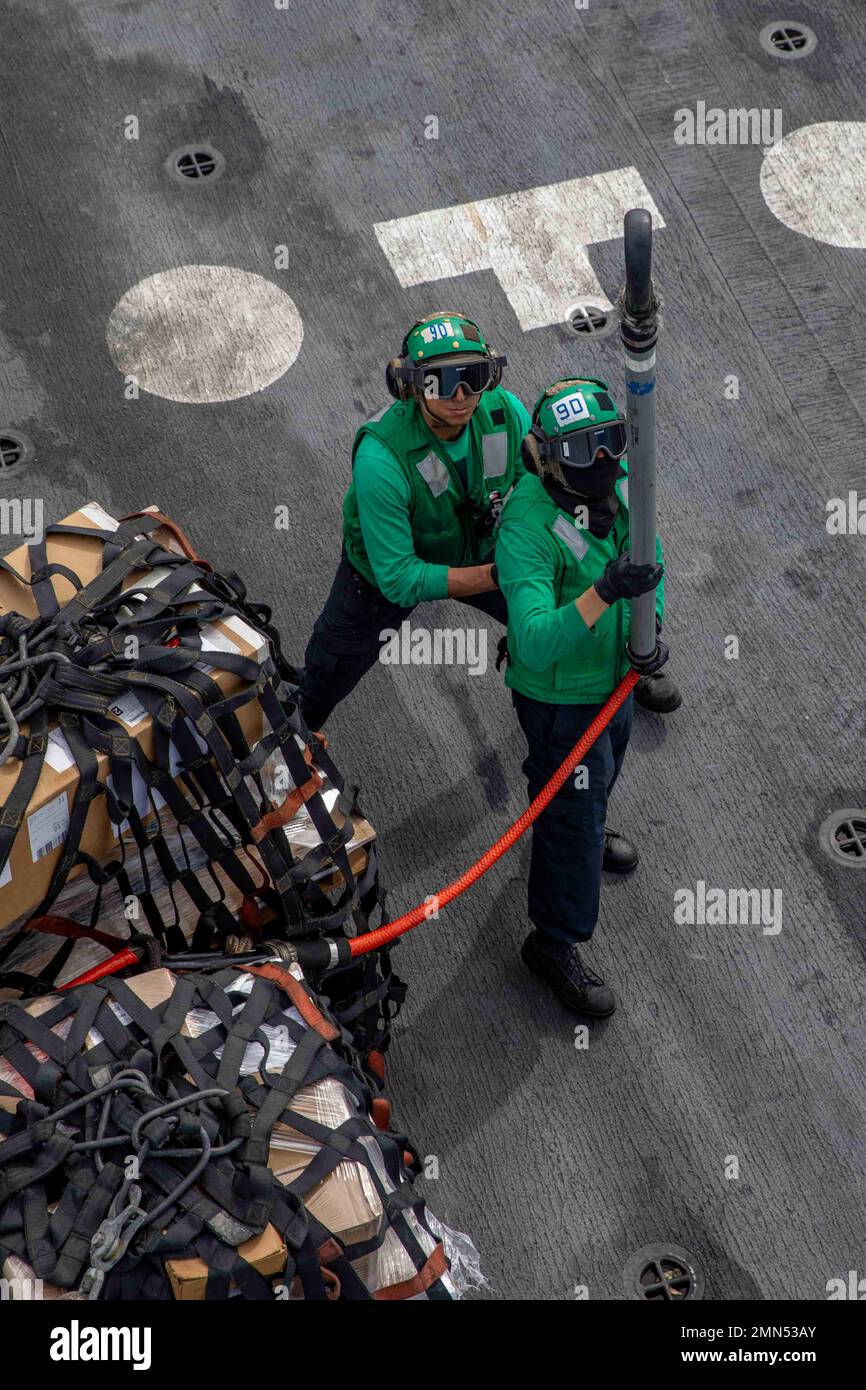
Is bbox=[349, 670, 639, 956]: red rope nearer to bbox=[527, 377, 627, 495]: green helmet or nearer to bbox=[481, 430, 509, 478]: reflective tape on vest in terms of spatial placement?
bbox=[527, 377, 627, 495]: green helmet

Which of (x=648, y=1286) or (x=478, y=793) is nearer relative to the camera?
(x=648, y=1286)

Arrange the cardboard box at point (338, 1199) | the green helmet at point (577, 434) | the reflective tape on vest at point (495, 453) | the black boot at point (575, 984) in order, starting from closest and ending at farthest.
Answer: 1. the cardboard box at point (338, 1199)
2. the green helmet at point (577, 434)
3. the reflective tape on vest at point (495, 453)
4. the black boot at point (575, 984)

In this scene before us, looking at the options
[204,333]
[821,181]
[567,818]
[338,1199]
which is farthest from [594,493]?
[821,181]

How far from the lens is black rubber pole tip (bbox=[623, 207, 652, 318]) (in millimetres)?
4125

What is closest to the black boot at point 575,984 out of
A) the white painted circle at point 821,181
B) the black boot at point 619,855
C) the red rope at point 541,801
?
the black boot at point 619,855

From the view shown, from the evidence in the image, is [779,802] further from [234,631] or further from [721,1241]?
[234,631]

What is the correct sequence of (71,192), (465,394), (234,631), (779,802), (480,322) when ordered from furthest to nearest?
(71,192) < (480,322) < (779,802) < (465,394) < (234,631)

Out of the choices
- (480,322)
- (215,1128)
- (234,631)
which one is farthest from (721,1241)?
(480,322)

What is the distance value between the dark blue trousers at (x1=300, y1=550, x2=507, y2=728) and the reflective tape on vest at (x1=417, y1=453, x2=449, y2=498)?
497 millimetres

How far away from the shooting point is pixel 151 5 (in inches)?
389

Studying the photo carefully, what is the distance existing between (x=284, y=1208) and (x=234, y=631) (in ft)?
5.67

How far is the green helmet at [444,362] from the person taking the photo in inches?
224

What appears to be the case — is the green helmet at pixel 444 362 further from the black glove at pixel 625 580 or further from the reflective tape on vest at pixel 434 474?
the black glove at pixel 625 580

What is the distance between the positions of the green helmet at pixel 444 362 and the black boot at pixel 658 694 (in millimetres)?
1891
